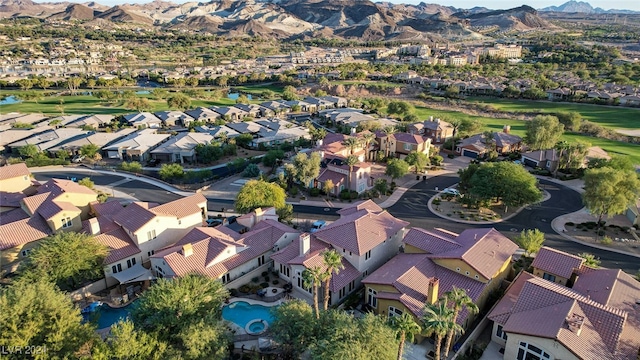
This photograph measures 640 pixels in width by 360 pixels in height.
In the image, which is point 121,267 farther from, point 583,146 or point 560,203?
point 583,146

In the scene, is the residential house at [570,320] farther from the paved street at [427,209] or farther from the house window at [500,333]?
the paved street at [427,209]

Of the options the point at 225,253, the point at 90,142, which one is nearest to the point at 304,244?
the point at 225,253

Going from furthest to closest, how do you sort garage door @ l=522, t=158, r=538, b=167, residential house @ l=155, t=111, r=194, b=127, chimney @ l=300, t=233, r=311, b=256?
residential house @ l=155, t=111, r=194, b=127
garage door @ l=522, t=158, r=538, b=167
chimney @ l=300, t=233, r=311, b=256

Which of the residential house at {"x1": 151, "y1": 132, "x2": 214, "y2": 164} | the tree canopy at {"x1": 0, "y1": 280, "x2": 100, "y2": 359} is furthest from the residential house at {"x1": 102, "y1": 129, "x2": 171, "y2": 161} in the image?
the tree canopy at {"x1": 0, "y1": 280, "x2": 100, "y2": 359}

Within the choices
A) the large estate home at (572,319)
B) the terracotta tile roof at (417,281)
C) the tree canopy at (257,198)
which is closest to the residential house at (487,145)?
the tree canopy at (257,198)

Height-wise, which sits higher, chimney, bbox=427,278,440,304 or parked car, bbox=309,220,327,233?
chimney, bbox=427,278,440,304

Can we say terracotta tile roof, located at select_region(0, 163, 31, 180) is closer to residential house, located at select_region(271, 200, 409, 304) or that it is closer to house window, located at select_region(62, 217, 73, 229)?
house window, located at select_region(62, 217, 73, 229)
